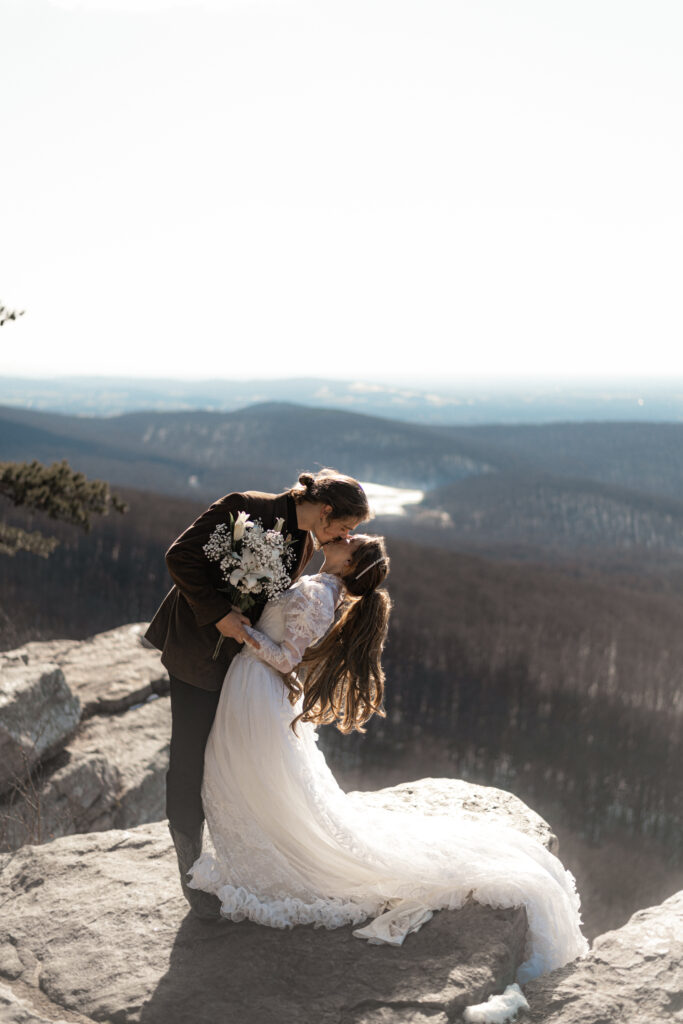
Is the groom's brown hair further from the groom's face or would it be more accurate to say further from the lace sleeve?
the lace sleeve

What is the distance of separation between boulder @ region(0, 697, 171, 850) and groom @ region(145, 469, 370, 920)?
5.36 metres

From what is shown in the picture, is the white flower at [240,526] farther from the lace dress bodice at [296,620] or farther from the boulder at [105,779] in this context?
the boulder at [105,779]

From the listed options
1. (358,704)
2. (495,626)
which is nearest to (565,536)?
(495,626)

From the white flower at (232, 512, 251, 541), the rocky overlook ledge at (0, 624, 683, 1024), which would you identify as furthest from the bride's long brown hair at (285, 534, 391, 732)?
the rocky overlook ledge at (0, 624, 683, 1024)

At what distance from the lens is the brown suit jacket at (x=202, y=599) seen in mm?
5066

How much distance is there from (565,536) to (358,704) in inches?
6542

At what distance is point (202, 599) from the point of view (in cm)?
506

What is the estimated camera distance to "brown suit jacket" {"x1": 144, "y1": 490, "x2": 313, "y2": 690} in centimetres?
507

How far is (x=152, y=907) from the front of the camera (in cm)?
552

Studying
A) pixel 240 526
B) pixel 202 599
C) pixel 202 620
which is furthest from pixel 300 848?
pixel 240 526

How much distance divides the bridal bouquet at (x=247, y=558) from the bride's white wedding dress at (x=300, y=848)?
7.0 inches

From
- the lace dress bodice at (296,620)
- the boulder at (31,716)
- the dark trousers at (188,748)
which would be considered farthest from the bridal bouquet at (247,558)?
the boulder at (31,716)

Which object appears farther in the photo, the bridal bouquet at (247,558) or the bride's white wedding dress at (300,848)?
the bride's white wedding dress at (300,848)

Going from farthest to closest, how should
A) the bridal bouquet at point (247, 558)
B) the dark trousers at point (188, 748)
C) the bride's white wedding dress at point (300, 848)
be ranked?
the dark trousers at point (188, 748), the bride's white wedding dress at point (300, 848), the bridal bouquet at point (247, 558)
